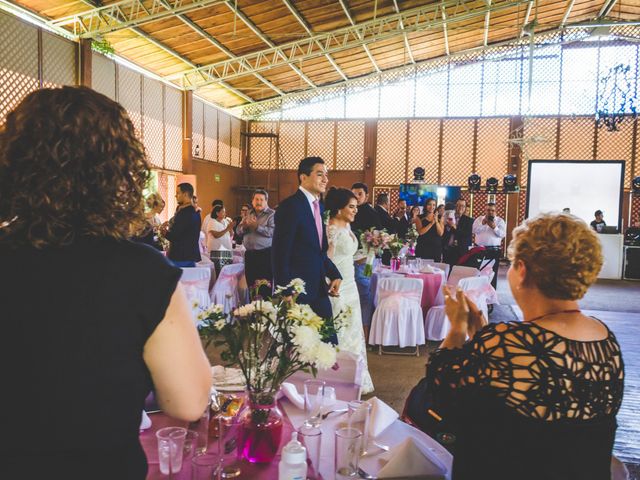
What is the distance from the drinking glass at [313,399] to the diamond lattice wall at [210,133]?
43.1 feet

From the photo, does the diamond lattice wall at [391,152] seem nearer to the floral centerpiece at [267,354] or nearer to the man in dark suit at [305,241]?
the man in dark suit at [305,241]

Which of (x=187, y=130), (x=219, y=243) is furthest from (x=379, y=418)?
(x=187, y=130)

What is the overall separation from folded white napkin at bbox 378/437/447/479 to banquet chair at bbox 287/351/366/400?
766 millimetres

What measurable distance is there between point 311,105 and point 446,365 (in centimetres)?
1537

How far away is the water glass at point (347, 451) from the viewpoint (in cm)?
134

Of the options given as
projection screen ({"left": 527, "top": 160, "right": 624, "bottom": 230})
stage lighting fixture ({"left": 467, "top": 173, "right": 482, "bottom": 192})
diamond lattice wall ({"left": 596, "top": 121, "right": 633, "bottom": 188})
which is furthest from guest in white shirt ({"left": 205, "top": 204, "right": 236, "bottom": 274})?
diamond lattice wall ({"left": 596, "top": 121, "right": 633, "bottom": 188})

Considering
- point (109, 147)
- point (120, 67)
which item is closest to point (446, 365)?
point (109, 147)

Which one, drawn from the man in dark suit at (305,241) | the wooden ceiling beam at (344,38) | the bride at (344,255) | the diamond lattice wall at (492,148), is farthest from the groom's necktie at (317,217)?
the diamond lattice wall at (492,148)

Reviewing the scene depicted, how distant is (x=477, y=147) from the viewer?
1508 centimetres

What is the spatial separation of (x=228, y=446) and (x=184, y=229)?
13.4 ft

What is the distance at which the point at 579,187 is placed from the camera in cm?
1348

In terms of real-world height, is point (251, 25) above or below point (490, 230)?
above

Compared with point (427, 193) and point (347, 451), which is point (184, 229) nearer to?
point (347, 451)

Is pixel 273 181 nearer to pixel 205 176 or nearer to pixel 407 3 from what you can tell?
pixel 205 176
